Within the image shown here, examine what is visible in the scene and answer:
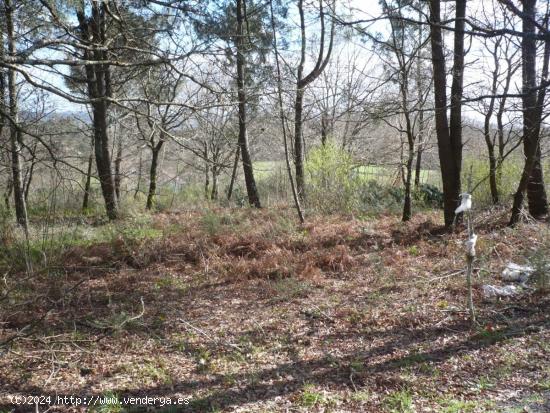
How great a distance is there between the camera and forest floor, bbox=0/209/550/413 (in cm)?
357

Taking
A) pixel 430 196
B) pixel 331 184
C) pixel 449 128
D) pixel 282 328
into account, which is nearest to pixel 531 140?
pixel 449 128

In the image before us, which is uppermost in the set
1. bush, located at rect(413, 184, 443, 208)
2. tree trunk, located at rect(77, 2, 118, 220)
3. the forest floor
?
tree trunk, located at rect(77, 2, 118, 220)

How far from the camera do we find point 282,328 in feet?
16.1

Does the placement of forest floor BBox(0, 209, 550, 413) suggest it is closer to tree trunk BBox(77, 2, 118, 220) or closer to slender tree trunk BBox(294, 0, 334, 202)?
tree trunk BBox(77, 2, 118, 220)

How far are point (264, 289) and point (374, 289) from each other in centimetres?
164

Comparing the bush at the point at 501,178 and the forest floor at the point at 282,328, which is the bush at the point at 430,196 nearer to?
the bush at the point at 501,178

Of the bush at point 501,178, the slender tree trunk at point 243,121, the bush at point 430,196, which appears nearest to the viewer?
the slender tree trunk at point 243,121

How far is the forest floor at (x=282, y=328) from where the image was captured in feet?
11.7

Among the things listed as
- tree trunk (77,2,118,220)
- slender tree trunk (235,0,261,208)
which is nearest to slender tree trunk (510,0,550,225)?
slender tree trunk (235,0,261,208)

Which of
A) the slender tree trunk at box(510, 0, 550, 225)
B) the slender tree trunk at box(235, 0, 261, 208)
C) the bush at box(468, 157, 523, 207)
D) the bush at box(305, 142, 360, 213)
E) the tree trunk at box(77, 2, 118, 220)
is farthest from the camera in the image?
the bush at box(468, 157, 523, 207)

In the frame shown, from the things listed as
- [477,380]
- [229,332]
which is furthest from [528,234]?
[229,332]

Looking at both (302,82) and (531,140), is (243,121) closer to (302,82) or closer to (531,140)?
(302,82)

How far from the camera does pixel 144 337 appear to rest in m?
4.69

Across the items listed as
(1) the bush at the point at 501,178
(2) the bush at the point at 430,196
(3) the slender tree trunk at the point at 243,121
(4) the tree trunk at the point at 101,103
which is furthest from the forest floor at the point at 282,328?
(2) the bush at the point at 430,196
